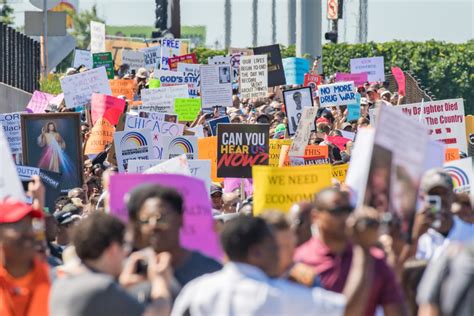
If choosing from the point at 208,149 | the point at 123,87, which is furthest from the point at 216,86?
the point at 208,149

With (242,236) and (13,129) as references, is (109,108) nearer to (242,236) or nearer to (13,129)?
(13,129)

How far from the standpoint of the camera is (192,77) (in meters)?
25.6

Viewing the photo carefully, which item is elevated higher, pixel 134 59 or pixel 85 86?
pixel 134 59

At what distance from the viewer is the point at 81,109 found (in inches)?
926

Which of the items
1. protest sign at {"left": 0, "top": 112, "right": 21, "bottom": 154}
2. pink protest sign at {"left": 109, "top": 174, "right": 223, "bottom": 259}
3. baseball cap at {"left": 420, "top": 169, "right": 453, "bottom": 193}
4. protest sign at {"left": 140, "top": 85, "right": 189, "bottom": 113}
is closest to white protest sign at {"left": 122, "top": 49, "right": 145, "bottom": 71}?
protest sign at {"left": 140, "top": 85, "right": 189, "bottom": 113}

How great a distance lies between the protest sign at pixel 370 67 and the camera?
32500 mm

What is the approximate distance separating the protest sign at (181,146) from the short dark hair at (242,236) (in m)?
9.57

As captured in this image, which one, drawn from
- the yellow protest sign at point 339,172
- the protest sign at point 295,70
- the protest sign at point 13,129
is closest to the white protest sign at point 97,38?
the protest sign at point 295,70

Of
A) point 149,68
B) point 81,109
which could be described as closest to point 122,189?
point 81,109

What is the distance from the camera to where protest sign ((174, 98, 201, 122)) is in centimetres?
2175

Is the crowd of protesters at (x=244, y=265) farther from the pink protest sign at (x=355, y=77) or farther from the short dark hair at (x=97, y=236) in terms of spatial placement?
the pink protest sign at (x=355, y=77)

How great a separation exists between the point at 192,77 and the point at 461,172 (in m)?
15.6

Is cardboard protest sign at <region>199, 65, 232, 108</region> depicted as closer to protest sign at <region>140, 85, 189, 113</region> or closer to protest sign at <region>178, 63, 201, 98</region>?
protest sign at <region>178, 63, 201, 98</region>

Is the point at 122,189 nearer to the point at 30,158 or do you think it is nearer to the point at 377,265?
the point at 377,265
